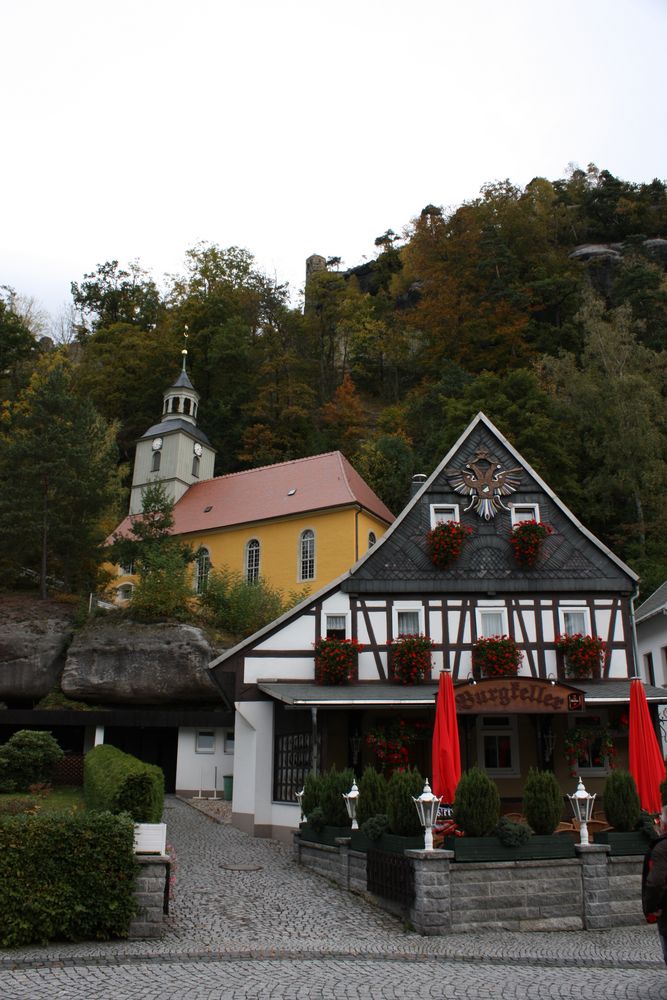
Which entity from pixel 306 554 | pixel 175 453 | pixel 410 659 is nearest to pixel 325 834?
pixel 410 659

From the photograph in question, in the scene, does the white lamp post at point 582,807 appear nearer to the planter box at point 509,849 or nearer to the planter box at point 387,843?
the planter box at point 509,849

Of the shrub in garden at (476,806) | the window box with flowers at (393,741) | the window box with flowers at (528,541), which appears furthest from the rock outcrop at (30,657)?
the shrub in garden at (476,806)

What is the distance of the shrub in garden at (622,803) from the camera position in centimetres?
1120

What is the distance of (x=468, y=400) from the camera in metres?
38.8

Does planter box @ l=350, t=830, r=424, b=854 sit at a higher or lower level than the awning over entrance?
lower

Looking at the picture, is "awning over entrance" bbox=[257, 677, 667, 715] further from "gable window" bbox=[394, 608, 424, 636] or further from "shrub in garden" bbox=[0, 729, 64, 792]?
"shrub in garden" bbox=[0, 729, 64, 792]

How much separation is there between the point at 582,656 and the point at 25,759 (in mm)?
14565

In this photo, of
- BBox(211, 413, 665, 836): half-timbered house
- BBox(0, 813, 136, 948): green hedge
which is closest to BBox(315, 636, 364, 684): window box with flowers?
BBox(211, 413, 665, 836): half-timbered house

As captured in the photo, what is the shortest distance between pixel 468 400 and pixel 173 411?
18.6 meters

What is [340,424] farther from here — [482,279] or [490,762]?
[490,762]

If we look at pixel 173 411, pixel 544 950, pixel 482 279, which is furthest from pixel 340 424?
pixel 544 950

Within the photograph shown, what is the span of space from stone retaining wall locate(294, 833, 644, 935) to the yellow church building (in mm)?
22207

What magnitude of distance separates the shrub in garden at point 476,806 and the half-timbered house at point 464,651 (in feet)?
23.5

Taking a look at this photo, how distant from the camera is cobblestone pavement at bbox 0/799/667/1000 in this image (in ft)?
24.5
